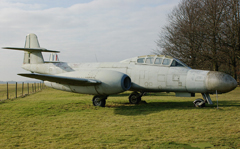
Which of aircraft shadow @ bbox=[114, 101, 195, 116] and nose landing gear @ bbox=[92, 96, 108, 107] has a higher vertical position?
nose landing gear @ bbox=[92, 96, 108, 107]

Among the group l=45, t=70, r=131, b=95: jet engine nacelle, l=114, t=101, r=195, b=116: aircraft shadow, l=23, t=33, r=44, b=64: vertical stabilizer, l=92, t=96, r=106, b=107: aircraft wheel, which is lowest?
l=114, t=101, r=195, b=116: aircraft shadow

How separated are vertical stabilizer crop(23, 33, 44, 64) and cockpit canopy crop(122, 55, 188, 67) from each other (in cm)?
679

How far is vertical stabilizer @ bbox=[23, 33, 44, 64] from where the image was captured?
14.6 meters

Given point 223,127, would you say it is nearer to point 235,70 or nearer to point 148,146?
point 148,146

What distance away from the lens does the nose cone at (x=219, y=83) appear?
9133 millimetres

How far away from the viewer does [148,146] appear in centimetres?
463

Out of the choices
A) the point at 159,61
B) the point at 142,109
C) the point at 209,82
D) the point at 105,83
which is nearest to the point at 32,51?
the point at 105,83

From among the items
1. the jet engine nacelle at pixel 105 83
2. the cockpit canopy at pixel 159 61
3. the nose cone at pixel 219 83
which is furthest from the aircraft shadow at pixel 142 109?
the cockpit canopy at pixel 159 61

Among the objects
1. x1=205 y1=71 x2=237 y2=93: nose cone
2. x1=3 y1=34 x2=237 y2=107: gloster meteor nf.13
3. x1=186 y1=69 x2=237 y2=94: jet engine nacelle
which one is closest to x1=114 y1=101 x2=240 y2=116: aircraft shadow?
x1=3 y1=34 x2=237 y2=107: gloster meteor nf.13

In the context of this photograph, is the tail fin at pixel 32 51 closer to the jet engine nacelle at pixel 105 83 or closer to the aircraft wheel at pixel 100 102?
the jet engine nacelle at pixel 105 83

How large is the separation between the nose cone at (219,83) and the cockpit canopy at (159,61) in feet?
5.24

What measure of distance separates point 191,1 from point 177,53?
7649mm

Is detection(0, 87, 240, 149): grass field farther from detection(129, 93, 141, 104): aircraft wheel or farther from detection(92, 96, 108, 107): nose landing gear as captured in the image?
detection(129, 93, 141, 104): aircraft wheel

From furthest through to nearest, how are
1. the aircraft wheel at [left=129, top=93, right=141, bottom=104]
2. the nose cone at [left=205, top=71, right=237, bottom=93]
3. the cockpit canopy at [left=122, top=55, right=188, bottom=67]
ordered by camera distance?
the aircraft wheel at [left=129, top=93, right=141, bottom=104], the cockpit canopy at [left=122, top=55, right=188, bottom=67], the nose cone at [left=205, top=71, right=237, bottom=93]
